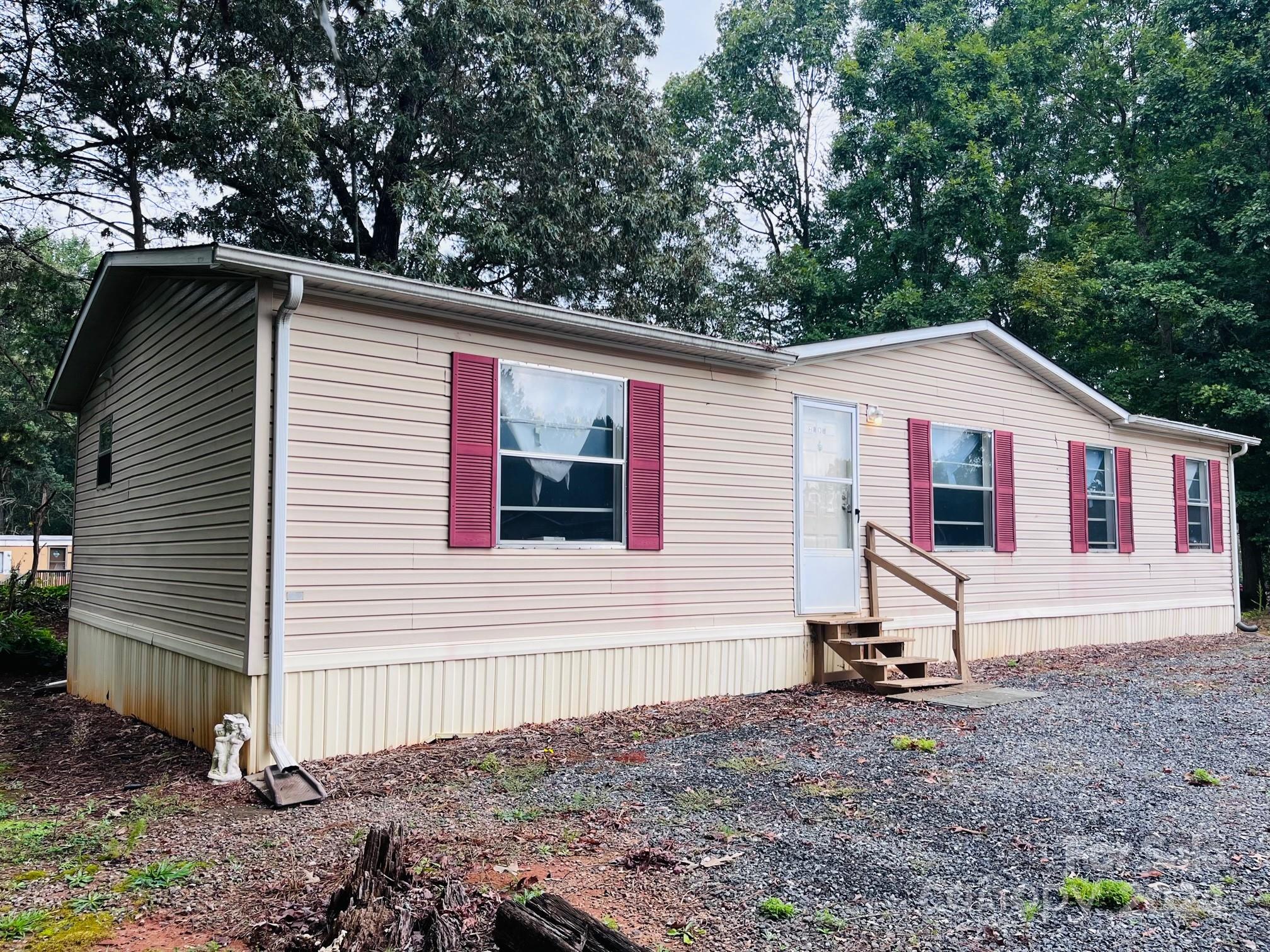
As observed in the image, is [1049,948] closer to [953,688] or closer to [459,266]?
[953,688]

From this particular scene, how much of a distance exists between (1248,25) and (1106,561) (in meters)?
12.6

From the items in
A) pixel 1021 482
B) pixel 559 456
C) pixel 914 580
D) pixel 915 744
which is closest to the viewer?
pixel 915 744

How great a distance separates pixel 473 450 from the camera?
5.99 metres

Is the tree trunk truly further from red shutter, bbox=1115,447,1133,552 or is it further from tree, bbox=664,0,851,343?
tree, bbox=664,0,851,343

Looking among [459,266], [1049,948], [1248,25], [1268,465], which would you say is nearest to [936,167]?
[1248,25]

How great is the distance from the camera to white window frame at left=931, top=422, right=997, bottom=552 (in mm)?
9195

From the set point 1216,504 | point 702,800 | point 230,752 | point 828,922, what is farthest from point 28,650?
point 1216,504

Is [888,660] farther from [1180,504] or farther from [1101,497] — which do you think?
[1180,504]

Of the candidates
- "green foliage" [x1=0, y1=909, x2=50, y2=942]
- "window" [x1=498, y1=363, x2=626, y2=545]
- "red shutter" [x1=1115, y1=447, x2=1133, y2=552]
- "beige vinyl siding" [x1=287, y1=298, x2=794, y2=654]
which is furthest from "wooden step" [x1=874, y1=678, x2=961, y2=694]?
"green foliage" [x1=0, y1=909, x2=50, y2=942]

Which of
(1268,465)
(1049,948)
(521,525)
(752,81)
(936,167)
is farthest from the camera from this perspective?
(752,81)

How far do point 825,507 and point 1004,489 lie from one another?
2666 millimetres

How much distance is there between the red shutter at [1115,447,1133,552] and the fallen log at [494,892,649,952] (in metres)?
10.4

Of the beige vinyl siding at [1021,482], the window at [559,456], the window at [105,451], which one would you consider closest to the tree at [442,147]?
the window at [105,451]

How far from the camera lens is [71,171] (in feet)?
46.0
